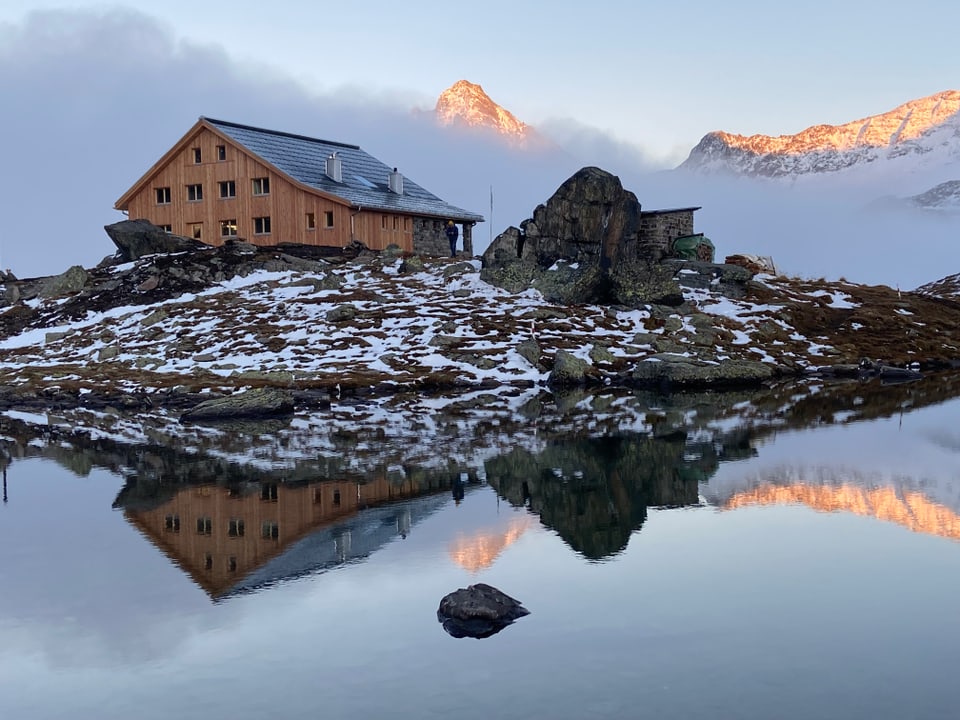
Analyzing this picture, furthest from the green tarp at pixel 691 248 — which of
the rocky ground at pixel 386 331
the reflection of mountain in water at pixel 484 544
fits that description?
the reflection of mountain in water at pixel 484 544

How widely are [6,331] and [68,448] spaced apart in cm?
3423

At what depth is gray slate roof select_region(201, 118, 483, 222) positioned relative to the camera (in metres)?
68.1

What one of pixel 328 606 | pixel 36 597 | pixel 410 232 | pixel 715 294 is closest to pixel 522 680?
pixel 328 606

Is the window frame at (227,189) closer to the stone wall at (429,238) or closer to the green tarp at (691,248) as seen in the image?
the stone wall at (429,238)

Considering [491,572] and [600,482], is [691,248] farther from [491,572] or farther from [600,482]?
[491,572]

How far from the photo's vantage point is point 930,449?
86.4 feet

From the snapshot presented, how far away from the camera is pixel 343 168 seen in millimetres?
74438

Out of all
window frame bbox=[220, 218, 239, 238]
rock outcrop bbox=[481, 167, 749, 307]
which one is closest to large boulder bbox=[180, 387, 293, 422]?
rock outcrop bbox=[481, 167, 749, 307]

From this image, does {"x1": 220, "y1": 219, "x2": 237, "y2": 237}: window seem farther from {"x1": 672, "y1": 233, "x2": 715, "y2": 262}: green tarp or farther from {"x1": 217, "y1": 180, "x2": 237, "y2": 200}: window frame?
{"x1": 672, "y1": 233, "x2": 715, "y2": 262}: green tarp

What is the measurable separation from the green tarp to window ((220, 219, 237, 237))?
29970 millimetres

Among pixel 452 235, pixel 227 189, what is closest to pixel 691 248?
pixel 452 235

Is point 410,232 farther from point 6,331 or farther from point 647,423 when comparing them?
point 647,423

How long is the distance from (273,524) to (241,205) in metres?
53.2

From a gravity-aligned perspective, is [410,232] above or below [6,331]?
above
